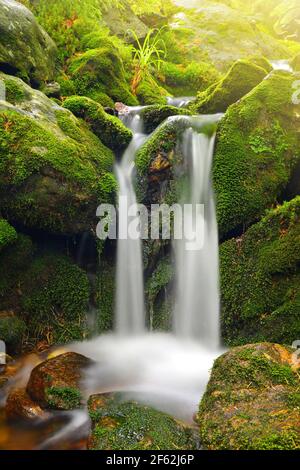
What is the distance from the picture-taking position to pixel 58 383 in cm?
392

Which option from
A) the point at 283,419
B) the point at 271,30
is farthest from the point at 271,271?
the point at 271,30

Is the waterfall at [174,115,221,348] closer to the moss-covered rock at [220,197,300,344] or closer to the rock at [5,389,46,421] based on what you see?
the moss-covered rock at [220,197,300,344]

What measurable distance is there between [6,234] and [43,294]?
1.03 m

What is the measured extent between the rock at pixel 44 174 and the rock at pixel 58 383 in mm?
1902

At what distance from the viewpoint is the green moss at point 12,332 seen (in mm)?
4798

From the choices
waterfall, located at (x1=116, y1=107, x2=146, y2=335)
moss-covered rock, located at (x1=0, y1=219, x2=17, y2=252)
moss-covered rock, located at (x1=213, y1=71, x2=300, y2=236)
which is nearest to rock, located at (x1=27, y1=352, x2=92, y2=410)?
waterfall, located at (x1=116, y1=107, x2=146, y2=335)

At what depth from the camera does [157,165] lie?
5.78 metres

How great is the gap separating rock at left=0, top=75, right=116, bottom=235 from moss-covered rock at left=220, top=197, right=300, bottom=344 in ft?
6.96

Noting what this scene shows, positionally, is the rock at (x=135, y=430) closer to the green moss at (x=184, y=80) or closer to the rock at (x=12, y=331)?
the rock at (x=12, y=331)

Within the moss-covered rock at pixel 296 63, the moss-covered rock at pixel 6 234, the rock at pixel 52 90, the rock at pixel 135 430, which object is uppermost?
the moss-covered rock at pixel 296 63

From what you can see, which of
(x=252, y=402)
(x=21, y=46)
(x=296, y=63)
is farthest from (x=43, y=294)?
(x=296, y=63)

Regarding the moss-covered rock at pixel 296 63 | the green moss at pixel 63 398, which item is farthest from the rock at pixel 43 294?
the moss-covered rock at pixel 296 63

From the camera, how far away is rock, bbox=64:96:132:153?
247 inches

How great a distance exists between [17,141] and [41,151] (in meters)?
0.34
